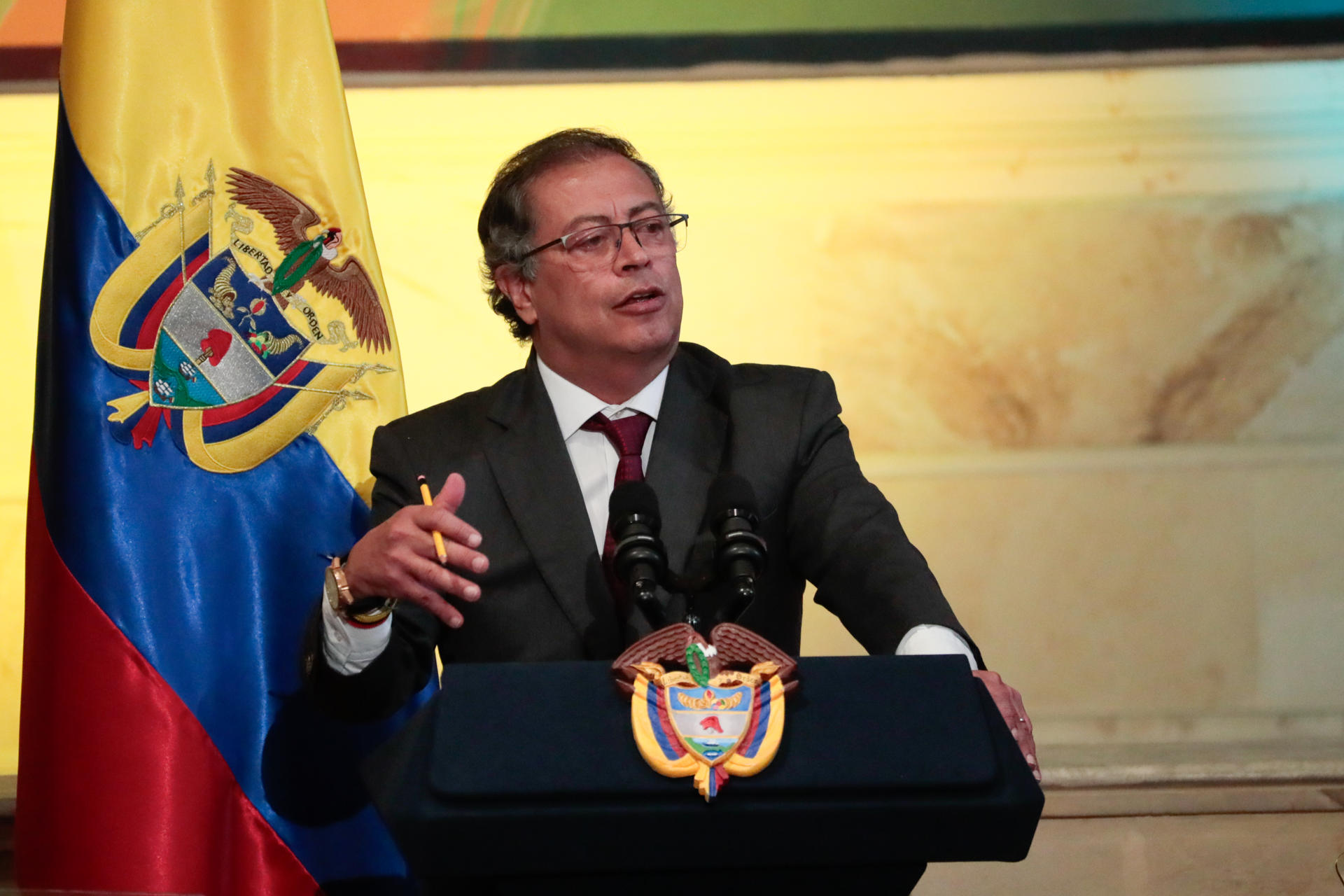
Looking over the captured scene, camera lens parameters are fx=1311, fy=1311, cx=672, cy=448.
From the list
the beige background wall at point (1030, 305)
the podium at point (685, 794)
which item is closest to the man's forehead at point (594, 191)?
the beige background wall at point (1030, 305)

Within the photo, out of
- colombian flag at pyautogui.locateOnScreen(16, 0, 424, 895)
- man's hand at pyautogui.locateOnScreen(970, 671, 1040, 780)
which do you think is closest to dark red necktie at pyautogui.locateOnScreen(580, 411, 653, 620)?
colombian flag at pyautogui.locateOnScreen(16, 0, 424, 895)

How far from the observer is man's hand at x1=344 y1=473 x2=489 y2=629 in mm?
1342

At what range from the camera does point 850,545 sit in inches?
70.1

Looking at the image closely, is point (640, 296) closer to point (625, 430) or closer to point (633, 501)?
point (625, 430)

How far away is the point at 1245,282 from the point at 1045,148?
1.77ft

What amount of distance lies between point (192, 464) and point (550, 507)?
60 centimetres

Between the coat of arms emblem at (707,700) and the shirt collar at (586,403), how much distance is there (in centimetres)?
81

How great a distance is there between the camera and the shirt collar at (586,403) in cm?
202

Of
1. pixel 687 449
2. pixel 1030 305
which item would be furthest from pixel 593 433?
pixel 1030 305

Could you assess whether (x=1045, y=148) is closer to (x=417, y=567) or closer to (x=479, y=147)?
(x=479, y=147)

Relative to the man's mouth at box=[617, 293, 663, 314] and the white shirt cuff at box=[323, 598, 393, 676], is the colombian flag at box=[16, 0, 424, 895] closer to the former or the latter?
the white shirt cuff at box=[323, 598, 393, 676]

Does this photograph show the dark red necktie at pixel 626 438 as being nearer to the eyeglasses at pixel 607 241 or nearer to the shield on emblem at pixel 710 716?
the eyeglasses at pixel 607 241

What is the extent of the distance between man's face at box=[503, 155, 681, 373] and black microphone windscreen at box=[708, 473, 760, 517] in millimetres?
562

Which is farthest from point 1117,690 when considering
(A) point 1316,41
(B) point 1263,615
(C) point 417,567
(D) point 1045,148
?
(C) point 417,567
